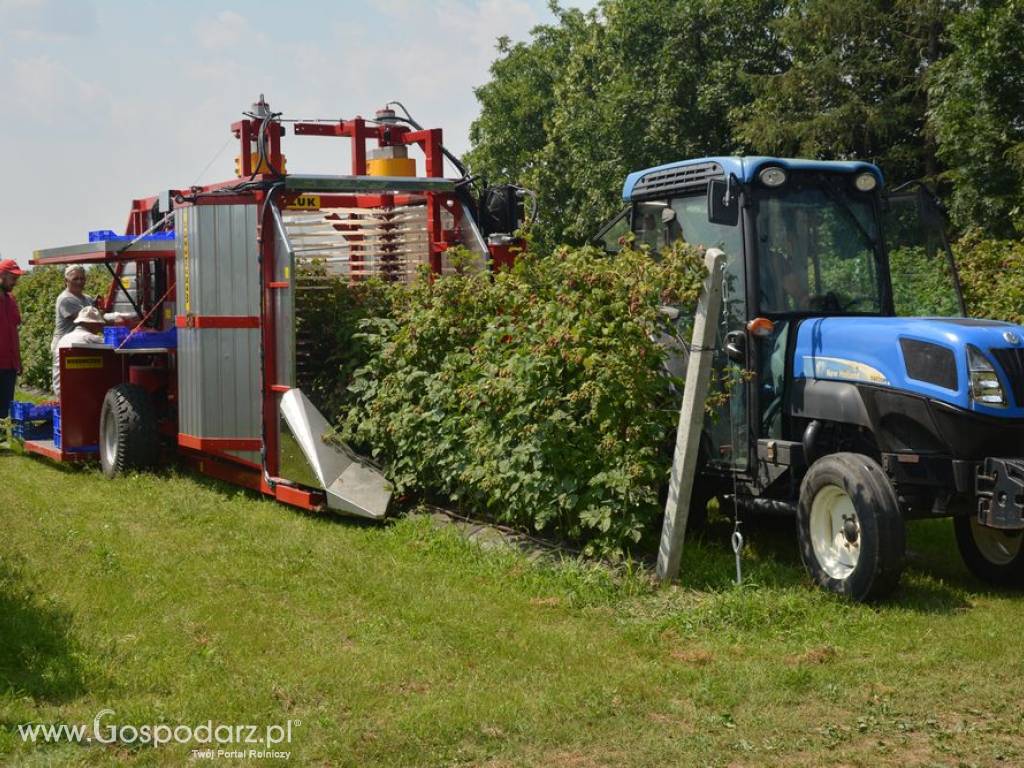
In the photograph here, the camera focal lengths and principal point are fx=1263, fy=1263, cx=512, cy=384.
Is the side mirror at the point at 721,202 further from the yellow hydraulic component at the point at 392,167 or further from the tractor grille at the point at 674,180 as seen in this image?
the yellow hydraulic component at the point at 392,167

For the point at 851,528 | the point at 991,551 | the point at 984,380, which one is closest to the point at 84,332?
the point at 851,528

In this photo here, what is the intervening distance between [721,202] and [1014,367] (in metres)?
1.83

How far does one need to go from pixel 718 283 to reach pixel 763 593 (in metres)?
1.76

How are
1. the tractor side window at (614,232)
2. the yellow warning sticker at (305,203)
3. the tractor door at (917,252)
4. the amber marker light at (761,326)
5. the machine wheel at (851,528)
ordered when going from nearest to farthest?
the machine wheel at (851,528), the amber marker light at (761,326), the tractor door at (917,252), the tractor side window at (614,232), the yellow warning sticker at (305,203)

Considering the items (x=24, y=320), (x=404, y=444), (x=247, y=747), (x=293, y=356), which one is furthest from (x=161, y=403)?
(x=24, y=320)

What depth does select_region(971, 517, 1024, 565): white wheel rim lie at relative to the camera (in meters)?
7.50

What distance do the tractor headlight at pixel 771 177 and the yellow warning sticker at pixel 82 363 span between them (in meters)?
7.27

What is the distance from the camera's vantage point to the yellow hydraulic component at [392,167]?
37.4ft

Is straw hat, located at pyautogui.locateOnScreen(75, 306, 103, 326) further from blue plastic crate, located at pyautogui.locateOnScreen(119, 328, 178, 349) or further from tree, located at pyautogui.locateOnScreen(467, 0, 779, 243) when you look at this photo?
tree, located at pyautogui.locateOnScreen(467, 0, 779, 243)

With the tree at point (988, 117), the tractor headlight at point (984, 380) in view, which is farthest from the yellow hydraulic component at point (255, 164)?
the tree at point (988, 117)

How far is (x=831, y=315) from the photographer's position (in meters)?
7.83

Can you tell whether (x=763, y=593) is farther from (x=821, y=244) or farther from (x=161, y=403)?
(x=161, y=403)

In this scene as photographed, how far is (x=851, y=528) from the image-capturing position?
7.00 meters

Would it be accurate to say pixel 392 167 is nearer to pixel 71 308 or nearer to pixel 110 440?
pixel 110 440
